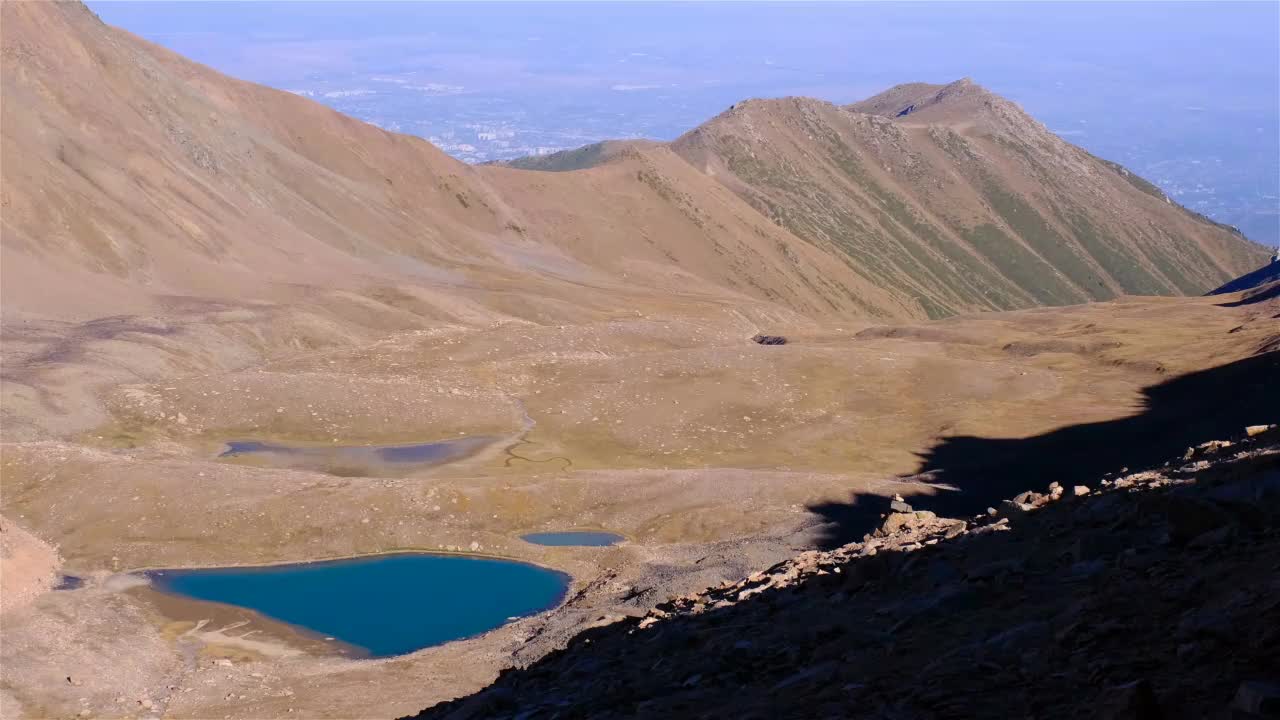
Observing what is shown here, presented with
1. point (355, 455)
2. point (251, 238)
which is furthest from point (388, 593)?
point (251, 238)

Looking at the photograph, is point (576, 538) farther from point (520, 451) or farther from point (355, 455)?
point (355, 455)

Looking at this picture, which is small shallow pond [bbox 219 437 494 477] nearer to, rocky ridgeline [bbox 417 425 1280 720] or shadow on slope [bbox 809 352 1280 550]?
shadow on slope [bbox 809 352 1280 550]

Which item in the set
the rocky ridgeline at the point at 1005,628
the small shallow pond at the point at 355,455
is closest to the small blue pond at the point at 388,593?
the small shallow pond at the point at 355,455

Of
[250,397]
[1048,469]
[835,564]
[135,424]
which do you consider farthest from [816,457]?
[835,564]

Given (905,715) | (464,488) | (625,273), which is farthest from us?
(625,273)

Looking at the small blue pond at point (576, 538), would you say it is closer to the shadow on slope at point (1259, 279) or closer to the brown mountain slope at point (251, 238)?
the brown mountain slope at point (251, 238)

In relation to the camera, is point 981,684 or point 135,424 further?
point 135,424

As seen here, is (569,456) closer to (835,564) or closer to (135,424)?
(135,424)
